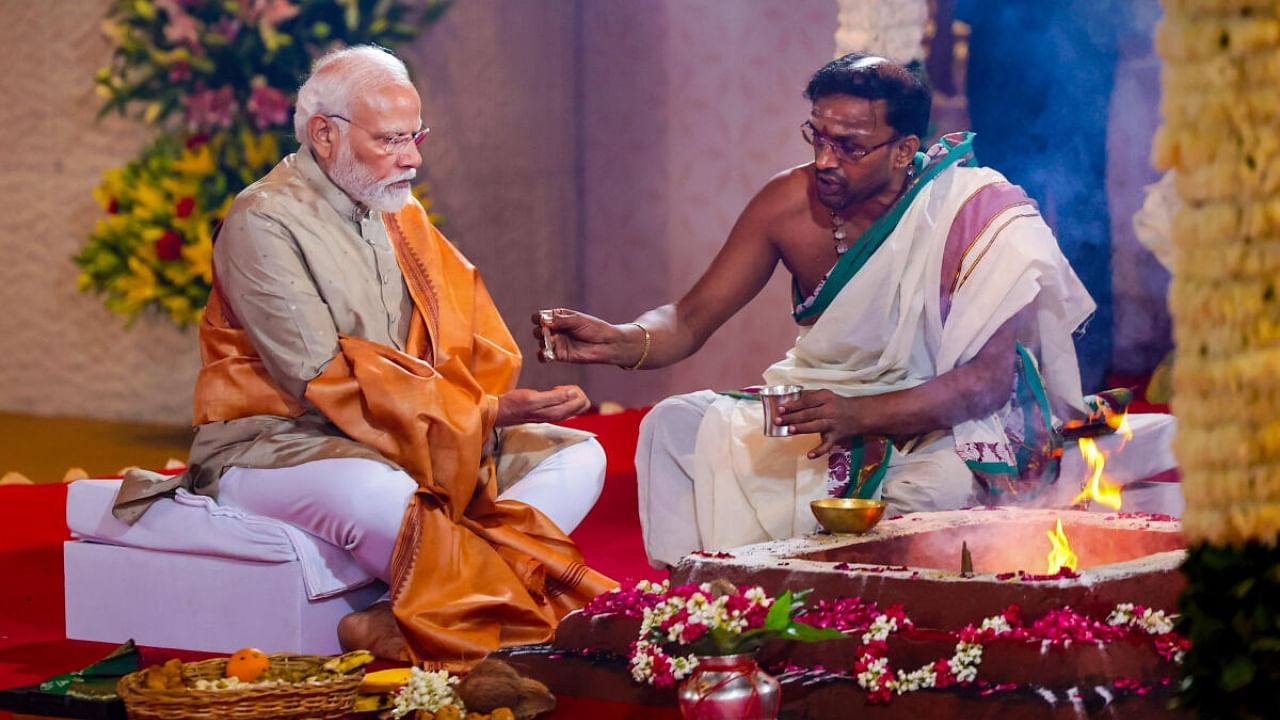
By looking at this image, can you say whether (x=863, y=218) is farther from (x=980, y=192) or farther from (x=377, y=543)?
(x=377, y=543)

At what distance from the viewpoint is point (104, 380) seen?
8.48m

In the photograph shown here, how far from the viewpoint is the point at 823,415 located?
14.5ft

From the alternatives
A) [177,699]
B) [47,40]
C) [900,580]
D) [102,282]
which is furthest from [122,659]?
[47,40]

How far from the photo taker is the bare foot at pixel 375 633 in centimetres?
423

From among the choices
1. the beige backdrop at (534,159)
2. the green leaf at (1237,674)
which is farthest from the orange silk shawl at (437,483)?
the beige backdrop at (534,159)

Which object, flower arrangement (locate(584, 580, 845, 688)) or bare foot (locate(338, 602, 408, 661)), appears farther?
bare foot (locate(338, 602, 408, 661))

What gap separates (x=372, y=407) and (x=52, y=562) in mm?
1708

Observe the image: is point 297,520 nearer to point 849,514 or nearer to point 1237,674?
point 849,514

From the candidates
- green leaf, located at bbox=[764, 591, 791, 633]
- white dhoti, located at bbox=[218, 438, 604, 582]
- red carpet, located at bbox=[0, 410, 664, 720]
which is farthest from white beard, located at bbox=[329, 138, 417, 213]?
green leaf, located at bbox=[764, 591, 791, 633]

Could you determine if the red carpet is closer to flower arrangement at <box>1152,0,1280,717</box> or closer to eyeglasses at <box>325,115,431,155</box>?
eyeglasses at <box>325,115,431,155</box>

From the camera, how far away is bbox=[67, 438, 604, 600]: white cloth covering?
421 cm

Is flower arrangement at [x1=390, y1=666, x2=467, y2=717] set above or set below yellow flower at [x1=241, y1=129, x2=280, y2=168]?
below

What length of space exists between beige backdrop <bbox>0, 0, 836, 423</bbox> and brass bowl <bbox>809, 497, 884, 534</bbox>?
14.1 ft

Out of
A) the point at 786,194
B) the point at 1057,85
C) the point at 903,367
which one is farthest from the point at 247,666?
the point at 1057,85
